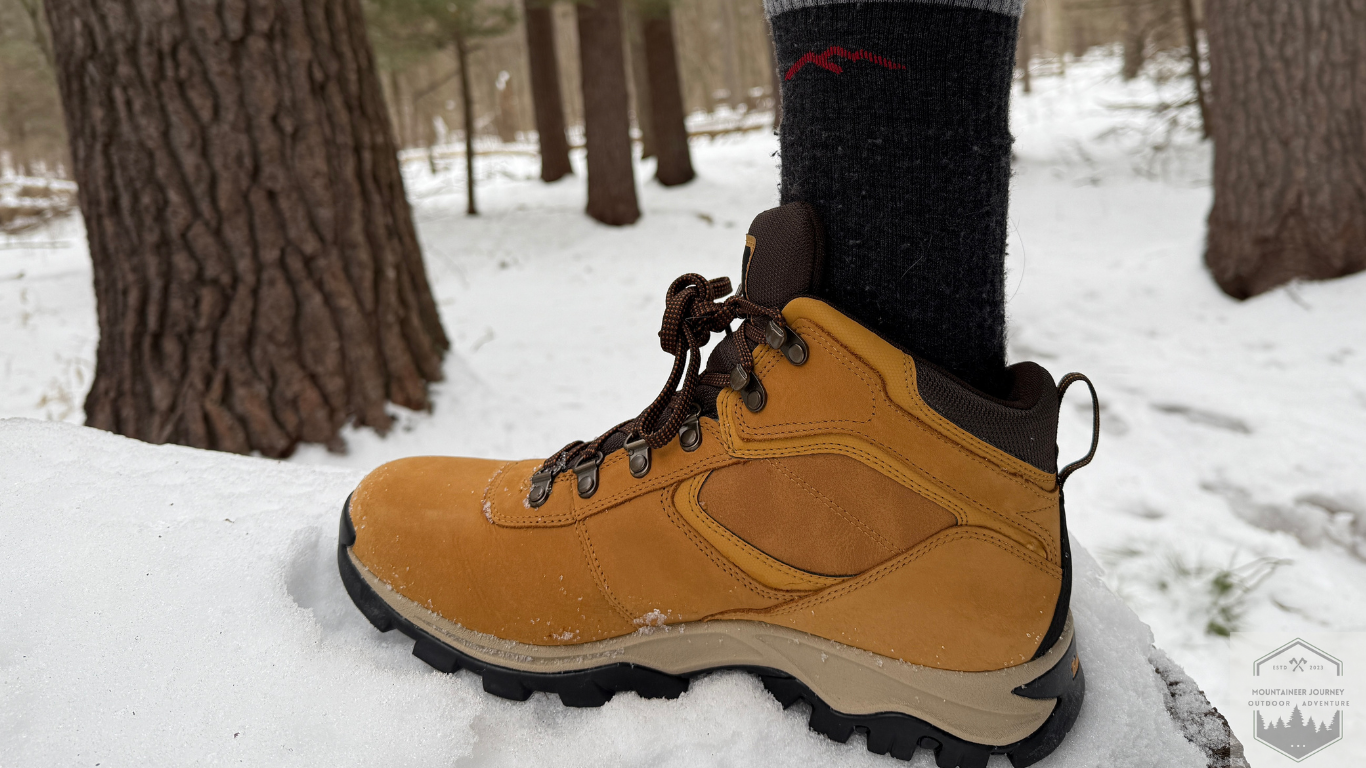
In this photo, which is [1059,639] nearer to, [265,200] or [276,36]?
[265,200]

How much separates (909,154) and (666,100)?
7.19 m

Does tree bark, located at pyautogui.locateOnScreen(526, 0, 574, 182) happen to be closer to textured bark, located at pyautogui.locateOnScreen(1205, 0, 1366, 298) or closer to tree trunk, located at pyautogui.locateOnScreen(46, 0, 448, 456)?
tree trunk, located at pyautogui.locateOnScreen(46, 0, 448, 456)

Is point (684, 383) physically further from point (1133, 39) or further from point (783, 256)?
point (1133, 39)

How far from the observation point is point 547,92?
785 centimetres

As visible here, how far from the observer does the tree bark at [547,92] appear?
25.1 ft

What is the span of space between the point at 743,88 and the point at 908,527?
58.3 feet

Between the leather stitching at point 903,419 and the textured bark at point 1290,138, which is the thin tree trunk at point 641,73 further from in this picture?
the leather stitching at point 903,419

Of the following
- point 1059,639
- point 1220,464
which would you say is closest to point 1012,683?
point 1059,639

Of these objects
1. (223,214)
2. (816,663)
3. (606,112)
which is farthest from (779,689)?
(606,112)

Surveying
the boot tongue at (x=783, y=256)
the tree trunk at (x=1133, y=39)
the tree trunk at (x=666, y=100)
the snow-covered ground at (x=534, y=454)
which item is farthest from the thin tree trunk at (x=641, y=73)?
the boot tongue at (x=783, y=256)

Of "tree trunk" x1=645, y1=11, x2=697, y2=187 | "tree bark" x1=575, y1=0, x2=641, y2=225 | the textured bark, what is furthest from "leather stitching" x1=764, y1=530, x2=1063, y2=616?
"tree trunk" x1=645, y1=11, x2=697, y2=187

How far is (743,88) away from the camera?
672 inches

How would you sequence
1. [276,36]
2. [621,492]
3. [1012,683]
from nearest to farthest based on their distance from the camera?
1. [1012,683]
2. [621,492]
3. [276,36]

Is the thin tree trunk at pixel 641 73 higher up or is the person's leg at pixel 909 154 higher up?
the thin tree trunk at pixel 641 73
